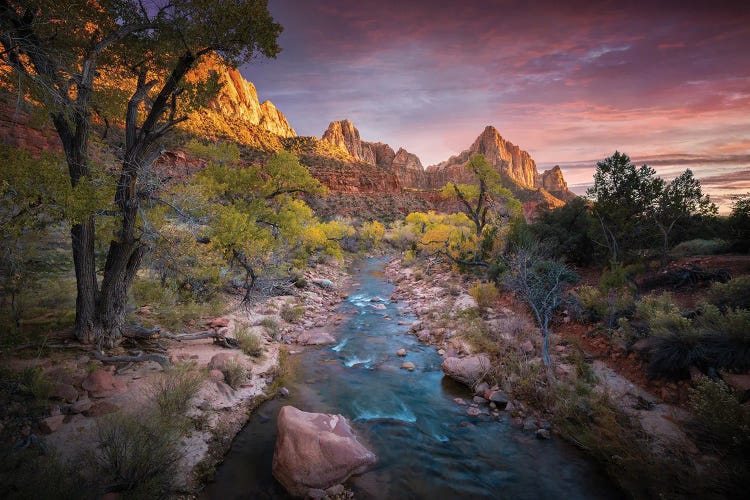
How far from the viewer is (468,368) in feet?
25.4

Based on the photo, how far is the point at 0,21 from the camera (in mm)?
4402

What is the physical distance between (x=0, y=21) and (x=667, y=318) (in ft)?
40.6

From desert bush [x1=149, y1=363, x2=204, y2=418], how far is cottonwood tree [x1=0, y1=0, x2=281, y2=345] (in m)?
1.88

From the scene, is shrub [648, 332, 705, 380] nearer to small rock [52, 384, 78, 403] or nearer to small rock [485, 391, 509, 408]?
small rock [485, 391, 509, 408]

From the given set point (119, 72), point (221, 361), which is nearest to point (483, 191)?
point (221, 361)

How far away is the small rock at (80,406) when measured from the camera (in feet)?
15.1

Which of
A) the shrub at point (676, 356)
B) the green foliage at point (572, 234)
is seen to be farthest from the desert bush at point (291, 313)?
the green foliage at point (572, 234)

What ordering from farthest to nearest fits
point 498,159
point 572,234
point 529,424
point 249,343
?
point 498,159 < point 572,234 < point 249,343 < point 529,424

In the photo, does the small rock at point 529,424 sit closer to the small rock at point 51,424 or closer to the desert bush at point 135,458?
the desert bush at point 135,458

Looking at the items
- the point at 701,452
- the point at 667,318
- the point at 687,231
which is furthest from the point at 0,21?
the point at 687,231

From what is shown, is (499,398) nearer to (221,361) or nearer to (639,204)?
(221,361)

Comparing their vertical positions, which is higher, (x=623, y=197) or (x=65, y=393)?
(x=623, y=197)

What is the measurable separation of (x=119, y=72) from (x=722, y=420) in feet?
39.5

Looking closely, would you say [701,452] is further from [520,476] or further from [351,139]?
[351,139]
